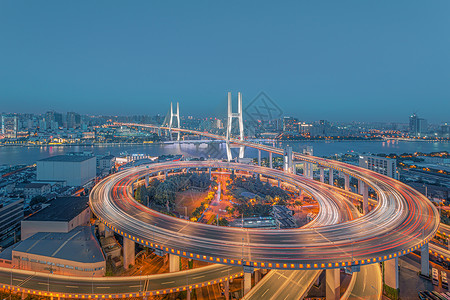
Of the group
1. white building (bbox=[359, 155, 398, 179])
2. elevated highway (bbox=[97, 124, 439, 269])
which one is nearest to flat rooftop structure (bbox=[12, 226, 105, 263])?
elevated highway (bbox=[97, 124, 439, 269])

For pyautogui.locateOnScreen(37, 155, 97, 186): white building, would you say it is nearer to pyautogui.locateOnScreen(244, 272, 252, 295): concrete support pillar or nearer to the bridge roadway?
the bridge roadway

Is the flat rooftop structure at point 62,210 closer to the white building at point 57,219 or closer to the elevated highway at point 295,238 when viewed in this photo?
the white building at point 57,219

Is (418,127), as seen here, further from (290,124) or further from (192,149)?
(192,149)

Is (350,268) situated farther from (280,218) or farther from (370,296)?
(280,218)

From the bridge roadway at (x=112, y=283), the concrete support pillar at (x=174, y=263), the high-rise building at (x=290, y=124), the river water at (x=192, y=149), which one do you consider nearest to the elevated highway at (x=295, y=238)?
the concrete support pillar at (x=174, y=263)

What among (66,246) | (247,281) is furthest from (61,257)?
(247,281)
